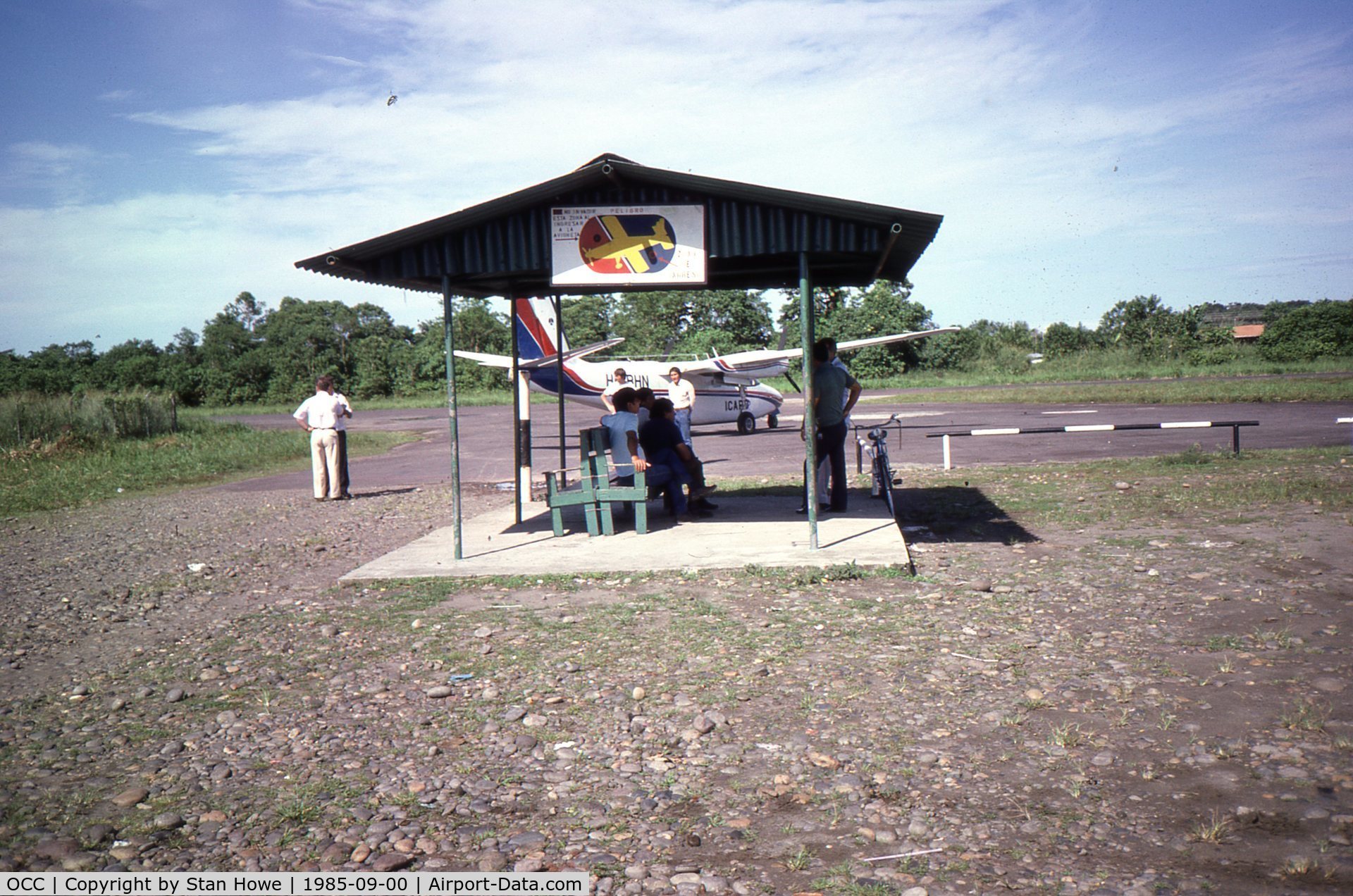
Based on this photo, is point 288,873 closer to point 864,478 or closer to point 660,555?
point 660,555

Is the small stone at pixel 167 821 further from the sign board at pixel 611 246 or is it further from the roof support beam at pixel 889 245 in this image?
the roof support beam at pixel 889 245

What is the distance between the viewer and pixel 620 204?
9.09m

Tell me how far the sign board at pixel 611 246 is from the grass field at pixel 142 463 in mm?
12192

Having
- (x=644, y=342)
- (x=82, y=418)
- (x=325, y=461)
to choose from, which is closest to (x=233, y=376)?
(x=644, y=342)

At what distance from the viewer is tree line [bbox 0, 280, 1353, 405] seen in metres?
66.1

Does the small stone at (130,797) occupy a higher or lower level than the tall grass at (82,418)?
lower

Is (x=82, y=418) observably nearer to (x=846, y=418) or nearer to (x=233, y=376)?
(x=846, y=418)

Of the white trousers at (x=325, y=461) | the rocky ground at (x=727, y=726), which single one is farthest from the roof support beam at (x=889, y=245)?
the white trousers at (x=325, y=461)

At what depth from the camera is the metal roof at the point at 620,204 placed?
8562 mm

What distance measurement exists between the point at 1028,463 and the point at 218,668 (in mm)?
14429

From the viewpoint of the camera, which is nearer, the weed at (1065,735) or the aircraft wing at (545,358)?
the weed at (1065,735)

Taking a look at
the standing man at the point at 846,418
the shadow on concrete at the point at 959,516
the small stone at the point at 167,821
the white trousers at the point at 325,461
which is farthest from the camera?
the white trousers at the point at 325,461

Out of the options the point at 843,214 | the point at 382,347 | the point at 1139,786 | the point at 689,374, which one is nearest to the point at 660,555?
the point at 843,214

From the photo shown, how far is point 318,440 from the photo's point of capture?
603 inches
